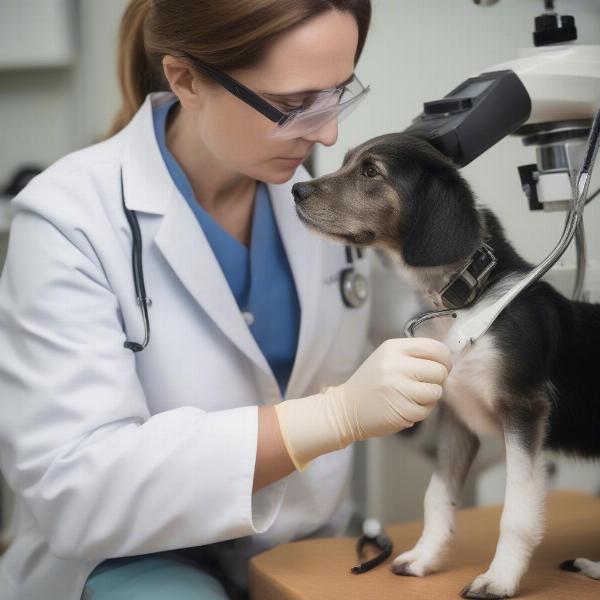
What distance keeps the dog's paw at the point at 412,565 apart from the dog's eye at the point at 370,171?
15.9 inches

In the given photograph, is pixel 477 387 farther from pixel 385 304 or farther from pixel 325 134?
pixel 385 304

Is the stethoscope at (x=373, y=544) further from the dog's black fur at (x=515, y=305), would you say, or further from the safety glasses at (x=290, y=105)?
the safety glasses at (x=290, y=105)

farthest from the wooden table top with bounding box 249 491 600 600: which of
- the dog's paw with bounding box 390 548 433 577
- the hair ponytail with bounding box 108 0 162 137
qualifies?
the hair ponytail with bounding box 108 0 162 137

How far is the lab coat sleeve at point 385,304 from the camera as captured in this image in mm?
1277

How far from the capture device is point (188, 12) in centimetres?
91

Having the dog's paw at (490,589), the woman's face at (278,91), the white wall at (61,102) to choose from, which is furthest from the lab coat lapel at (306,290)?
the white wall at (61,102)

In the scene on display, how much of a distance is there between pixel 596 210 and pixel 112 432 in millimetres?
623

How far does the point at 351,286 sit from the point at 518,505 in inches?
17.7

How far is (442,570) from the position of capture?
84cm

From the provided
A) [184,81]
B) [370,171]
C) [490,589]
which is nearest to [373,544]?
[490,589]

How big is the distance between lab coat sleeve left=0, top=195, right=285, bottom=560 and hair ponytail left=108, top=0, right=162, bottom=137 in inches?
13.1

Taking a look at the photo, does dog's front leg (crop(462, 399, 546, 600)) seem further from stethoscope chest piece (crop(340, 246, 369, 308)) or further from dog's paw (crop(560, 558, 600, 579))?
stethoscope chest piece (crop(340, 246, 369, 308))

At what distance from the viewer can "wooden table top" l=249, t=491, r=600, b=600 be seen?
2.58ft

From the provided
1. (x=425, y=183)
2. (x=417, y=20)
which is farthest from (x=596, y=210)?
(x=417, y=20)
